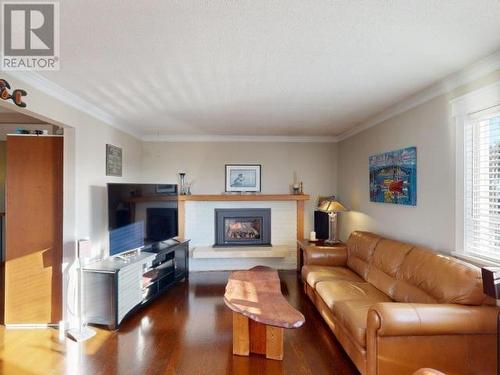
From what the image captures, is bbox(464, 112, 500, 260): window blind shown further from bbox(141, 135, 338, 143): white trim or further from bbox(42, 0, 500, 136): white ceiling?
bbox(141, 135, 338, 143): white trim

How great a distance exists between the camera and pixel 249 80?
8.32 feet

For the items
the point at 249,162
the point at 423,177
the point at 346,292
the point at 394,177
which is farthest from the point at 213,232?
the point at 423,177

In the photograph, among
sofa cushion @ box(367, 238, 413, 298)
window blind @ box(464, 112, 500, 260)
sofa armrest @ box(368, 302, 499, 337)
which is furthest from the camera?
sofa cushion @ box(367, 238, 413, 298)

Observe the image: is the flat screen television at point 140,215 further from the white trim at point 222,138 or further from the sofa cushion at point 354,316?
the sofa cushion at point 354,316

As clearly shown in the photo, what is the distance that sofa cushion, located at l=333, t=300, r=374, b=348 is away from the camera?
2.12 m

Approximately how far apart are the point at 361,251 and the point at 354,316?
147cm

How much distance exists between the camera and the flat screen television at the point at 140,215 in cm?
338

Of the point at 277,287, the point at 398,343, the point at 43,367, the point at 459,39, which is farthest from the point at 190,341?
the point at 459,39

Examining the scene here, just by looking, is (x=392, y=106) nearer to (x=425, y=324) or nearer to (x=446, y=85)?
(x=446, y=85)

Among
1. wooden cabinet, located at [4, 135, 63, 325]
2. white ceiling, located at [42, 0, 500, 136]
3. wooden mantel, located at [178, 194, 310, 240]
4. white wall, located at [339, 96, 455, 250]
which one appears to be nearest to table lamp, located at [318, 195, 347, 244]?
white wall, located at [339, 96, 455, 250]

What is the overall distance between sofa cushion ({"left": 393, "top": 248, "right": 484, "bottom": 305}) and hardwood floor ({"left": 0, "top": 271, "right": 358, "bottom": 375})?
0.83m

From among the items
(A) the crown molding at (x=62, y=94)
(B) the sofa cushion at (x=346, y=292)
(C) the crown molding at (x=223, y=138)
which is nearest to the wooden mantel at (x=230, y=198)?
(C) the crown molding at (x=223, y=138)

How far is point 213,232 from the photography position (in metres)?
5.13

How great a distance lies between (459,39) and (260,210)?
377 centimetres
